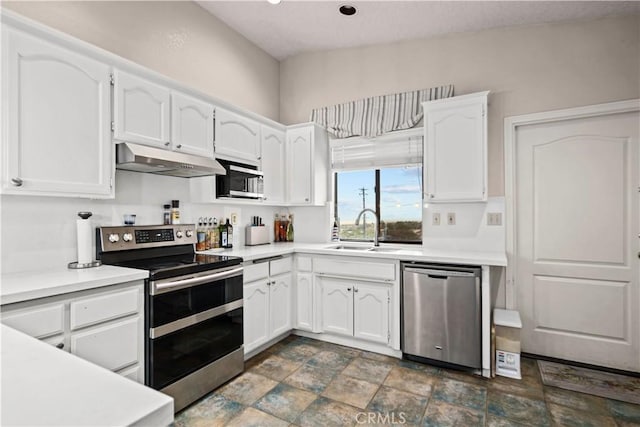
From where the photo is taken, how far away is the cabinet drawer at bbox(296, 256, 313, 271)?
3256 mm

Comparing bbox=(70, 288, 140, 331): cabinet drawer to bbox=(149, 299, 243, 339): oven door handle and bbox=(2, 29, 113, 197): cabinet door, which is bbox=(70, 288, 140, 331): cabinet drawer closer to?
bbox=(149, 299, 243, 339): oven door handle

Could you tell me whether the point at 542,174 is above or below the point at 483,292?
above

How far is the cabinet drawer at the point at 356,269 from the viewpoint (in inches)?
114

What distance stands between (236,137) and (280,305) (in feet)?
5.12

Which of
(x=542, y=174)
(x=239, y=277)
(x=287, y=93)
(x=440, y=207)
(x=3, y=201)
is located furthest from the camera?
(x=287, y=93)

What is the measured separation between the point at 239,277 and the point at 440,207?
1.95 m

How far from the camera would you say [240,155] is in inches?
123

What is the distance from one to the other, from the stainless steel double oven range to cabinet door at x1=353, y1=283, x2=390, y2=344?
40.1 inches

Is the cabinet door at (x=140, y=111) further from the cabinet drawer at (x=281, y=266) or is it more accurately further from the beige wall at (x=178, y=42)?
the cabinet drawer at (x=281, y=266)

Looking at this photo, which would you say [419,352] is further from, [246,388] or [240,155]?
[240,155]

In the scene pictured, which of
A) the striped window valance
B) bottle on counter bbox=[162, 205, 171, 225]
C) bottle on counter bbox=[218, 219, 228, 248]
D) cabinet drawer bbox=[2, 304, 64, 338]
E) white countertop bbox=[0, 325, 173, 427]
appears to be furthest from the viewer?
the striped window valance

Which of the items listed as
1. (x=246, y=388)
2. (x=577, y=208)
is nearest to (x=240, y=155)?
(x=246, y=388)

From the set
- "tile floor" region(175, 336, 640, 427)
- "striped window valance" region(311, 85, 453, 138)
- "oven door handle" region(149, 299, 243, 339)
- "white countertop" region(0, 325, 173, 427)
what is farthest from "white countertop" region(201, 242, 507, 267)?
"white countertop" region(0, 325, 173, 427)

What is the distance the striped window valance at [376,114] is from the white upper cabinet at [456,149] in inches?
12.8
